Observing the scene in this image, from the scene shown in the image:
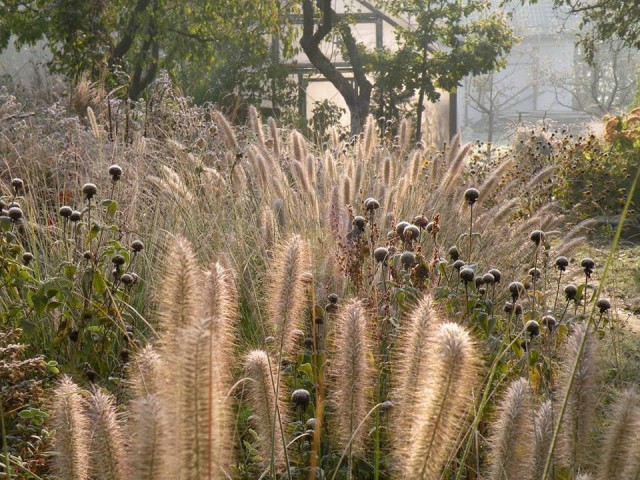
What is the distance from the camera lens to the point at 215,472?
3.95 ft

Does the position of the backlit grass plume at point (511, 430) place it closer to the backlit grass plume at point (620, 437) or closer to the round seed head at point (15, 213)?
the backlit grass plume at point (620, 437)

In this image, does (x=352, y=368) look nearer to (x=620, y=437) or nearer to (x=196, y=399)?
(x=620, y=437)

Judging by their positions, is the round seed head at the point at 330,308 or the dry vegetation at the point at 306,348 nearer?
the dry vegetation at the point at 306,348

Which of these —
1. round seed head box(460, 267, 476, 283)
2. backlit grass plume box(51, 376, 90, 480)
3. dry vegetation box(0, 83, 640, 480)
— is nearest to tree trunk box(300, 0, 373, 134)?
dry vegetation box(0, 83, 640, 480)

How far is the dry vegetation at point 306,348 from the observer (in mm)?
1326

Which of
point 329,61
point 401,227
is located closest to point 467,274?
point 401,227

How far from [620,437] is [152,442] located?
0.78 m

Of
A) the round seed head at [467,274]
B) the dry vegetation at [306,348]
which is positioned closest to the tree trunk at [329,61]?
the dry vegetation at [306,348]

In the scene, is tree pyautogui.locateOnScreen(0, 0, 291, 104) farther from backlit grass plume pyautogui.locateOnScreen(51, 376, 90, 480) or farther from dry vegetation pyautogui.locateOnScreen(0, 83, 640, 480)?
backlit grass plume pyautogui.locateOnScreen(51, 376, 90, 480)

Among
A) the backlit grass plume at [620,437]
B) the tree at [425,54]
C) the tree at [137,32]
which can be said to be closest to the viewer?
the backlit grass plume at [620,437]

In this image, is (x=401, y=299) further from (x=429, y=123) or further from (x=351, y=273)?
(x=429, y=123)

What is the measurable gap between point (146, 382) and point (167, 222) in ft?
10.6

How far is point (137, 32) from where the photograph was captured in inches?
578

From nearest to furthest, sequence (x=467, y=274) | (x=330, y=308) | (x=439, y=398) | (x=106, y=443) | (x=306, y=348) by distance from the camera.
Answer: (x=439, y=398), (x=106, y=443), (x=467, y=274), (x=330, y=308), (x=306, y=348)
